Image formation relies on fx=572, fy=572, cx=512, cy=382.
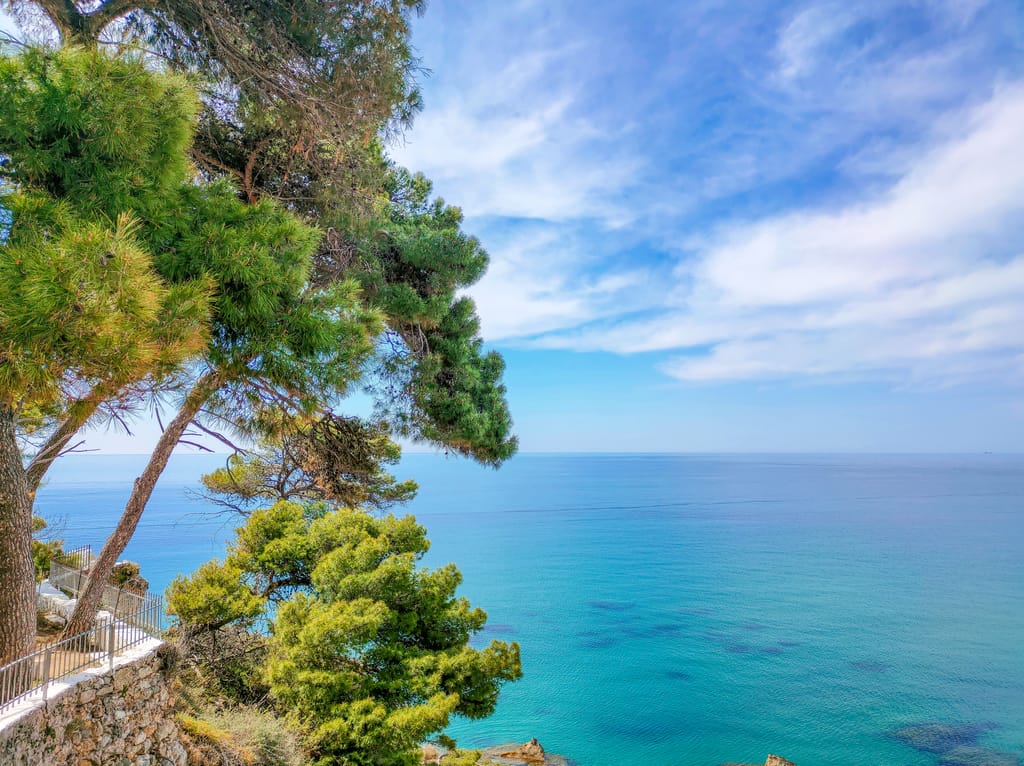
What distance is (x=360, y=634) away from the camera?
9188 mm

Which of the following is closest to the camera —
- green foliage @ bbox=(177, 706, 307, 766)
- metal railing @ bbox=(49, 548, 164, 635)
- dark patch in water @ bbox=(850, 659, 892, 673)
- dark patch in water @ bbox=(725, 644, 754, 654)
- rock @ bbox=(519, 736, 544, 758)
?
metal railing @ bbox=(49, 548, 164, 635)

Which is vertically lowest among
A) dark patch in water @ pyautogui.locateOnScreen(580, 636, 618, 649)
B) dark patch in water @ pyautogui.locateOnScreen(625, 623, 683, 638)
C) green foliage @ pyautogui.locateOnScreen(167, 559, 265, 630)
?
dark patch in water @ pyautogui.locateOnScreen(580, 636, 618, 649)

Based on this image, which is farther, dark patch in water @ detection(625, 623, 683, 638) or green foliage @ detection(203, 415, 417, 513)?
dark patch in water @ detection(625, 623, 683, 638)

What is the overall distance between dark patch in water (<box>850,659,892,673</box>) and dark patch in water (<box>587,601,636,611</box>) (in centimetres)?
1225

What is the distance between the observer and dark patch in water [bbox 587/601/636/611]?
33.8 metres

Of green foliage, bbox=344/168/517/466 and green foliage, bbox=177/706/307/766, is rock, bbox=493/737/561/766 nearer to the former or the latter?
green foliage, bbox=177/706/307/766

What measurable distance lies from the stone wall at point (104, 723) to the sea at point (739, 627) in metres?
7.72

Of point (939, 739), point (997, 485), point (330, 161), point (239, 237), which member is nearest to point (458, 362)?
point (330, 161)

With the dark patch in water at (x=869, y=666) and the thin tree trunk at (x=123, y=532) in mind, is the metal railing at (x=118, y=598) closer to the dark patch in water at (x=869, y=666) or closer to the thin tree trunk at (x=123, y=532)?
the thin tree trunk at (x=123, y=532)

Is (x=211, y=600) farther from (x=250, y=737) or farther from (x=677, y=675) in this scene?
(x=677, y=675)

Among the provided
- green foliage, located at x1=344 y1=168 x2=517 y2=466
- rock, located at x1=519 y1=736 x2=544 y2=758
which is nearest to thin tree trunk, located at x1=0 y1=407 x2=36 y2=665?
green foliage, located at x1=344 y1=168 x2=517 y2=466

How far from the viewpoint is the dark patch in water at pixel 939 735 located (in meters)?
17.0

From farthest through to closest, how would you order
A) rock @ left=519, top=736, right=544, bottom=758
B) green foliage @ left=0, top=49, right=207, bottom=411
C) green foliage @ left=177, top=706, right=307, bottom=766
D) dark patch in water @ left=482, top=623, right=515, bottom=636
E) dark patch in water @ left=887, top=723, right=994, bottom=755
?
dark patch in water @ left=482, top=623, right=515, bottom=636 → dark patch in water @ left=887, top=723, right=994, bottom=755 → rock @ left=519, top=736, right=544, bottom=758 → green foliage @ left=177, top=706, right=307, bottom=766 → green foliage @ left=0, top=49, right=207, bottom=411

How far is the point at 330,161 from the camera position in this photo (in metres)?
7.53
